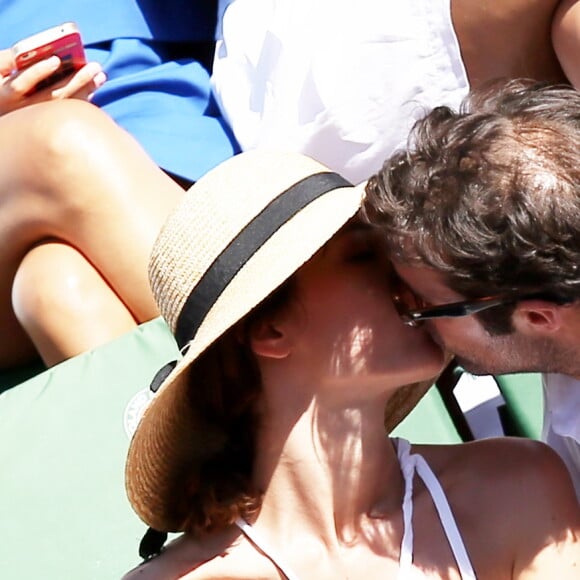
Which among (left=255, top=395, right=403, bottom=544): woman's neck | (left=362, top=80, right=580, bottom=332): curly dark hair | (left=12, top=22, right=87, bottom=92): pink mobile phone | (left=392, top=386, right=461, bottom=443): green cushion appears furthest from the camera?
(left=12, top=22, right=87, bottom=92): pink mobile phone

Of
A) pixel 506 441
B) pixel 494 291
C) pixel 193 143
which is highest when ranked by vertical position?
pixel 494 291

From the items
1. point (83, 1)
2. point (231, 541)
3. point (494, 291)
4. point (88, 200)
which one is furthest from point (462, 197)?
point (83, 1)

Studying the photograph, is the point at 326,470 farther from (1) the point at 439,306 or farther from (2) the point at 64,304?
(2) the point at 64,304

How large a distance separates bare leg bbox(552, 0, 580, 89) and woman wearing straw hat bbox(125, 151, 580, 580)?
578 mm

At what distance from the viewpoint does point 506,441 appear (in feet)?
4.60

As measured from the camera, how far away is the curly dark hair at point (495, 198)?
3.73 feet

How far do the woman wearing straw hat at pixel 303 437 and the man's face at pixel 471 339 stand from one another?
35mm

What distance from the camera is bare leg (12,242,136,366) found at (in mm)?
1946

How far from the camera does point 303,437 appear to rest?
1357 mm

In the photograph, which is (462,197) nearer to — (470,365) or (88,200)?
(470,365)

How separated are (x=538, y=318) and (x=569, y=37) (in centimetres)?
68

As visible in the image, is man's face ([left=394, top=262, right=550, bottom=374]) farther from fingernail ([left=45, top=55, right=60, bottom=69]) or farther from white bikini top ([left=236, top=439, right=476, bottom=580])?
fingernail ([left=45, top=55, right=60, bottom=69])

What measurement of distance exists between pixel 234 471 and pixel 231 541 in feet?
0.28

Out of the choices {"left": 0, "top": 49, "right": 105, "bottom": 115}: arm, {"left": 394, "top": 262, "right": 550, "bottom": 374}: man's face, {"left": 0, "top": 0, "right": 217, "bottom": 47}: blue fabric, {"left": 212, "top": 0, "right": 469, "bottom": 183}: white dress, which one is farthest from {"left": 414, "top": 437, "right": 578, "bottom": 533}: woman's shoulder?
{"left": 0, "top": 0, "right": 217, "bottom": 47}: blue fabric
